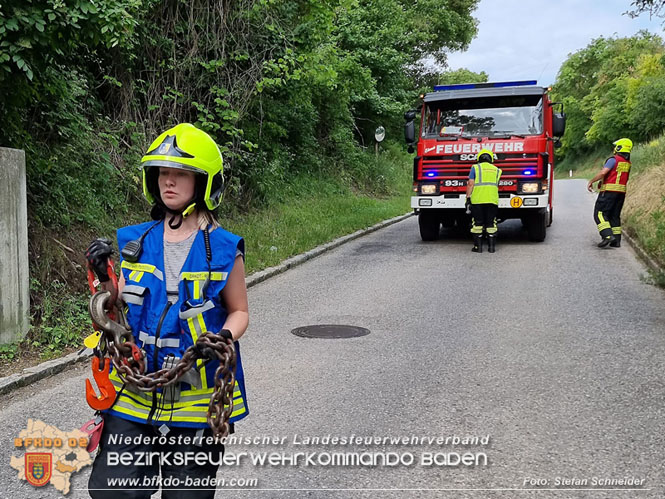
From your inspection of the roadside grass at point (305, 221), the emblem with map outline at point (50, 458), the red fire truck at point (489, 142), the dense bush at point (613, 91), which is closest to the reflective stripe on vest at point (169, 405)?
the emblem with map outline at point (50, 458)

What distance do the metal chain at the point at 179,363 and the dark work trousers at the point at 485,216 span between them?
10.2m

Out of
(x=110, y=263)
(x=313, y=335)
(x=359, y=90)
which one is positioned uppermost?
(x=359, y=90)

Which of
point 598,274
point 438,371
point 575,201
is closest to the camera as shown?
point 438,371

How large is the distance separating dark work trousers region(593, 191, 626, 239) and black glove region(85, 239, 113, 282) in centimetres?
1192

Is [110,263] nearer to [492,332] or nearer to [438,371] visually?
[438,371]

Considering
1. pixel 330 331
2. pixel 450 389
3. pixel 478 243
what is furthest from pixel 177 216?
pixel 478 243

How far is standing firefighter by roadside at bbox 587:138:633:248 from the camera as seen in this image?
41.0 ft

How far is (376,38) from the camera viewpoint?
22.3m

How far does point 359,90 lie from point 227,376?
17.7m

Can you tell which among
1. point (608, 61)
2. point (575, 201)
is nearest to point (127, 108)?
point (575, 201)

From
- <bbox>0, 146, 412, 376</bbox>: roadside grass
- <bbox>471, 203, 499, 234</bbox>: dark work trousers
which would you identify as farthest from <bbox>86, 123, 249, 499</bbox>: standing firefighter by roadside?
<bbox>471, 203, 499, 234</bbox>: dark work trousers

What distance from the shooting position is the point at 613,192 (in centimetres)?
1248

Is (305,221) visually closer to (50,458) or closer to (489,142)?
(489,142)

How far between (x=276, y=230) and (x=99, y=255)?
35.3ft
